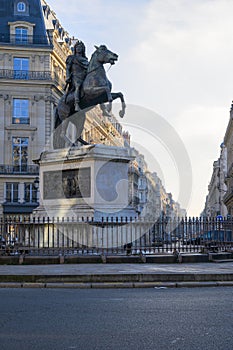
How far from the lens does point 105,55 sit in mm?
20766

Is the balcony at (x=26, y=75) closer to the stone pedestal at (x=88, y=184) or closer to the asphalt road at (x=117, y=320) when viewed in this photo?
the stone pedestal at (x=88, y=184)

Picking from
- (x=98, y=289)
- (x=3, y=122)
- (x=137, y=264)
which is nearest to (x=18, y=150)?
(x=3, y=122)

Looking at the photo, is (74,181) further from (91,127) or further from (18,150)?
(91,127)

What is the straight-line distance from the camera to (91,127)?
8038cm

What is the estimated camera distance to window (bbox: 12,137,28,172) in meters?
62.0

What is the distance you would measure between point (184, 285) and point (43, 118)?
52.6 m

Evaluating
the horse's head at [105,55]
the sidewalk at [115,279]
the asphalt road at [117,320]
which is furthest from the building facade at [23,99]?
the asphalt road at [117,320]

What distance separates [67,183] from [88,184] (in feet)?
3.39

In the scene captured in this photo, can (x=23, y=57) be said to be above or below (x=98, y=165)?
above

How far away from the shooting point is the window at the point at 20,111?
63.0 meters

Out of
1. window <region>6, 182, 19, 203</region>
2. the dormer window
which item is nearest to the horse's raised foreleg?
window <region>6, 182, 19, 203</region>

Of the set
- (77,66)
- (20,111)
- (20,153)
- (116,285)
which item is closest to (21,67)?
(20,111)

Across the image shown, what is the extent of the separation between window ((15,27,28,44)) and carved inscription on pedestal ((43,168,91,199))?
45110mm

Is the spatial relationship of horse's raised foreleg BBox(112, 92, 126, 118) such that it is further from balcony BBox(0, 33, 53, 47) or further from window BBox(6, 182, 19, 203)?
balcony BBox(0, 33, 53, 47)
